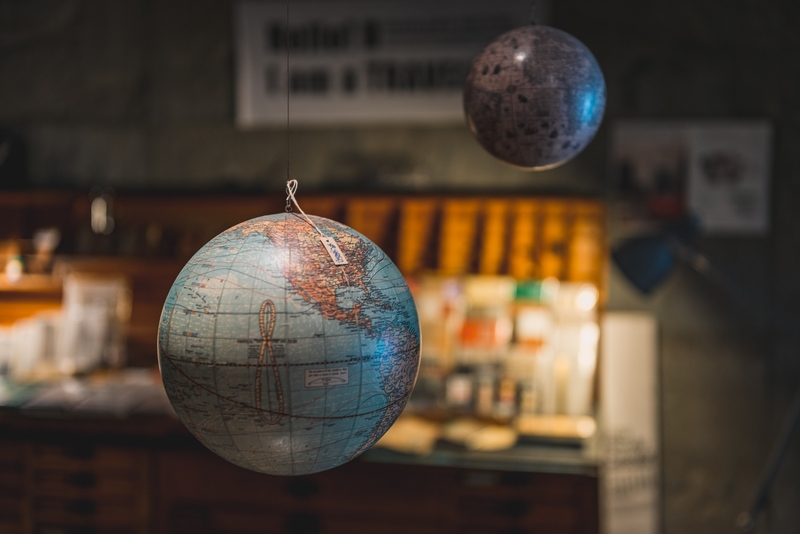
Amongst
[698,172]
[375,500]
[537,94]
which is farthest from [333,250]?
[698,172]

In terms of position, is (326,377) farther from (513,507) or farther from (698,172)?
(698,172)

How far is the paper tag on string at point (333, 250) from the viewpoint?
3.72ft

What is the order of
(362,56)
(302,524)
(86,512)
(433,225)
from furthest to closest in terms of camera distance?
(362,56), (433,225), (86,512), (302,524)

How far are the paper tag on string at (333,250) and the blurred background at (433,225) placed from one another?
2.39 m

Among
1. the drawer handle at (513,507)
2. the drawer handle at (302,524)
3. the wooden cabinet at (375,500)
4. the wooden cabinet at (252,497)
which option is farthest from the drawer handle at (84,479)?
the drawer handle at (513,507)

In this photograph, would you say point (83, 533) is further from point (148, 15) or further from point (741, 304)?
point (741, 304)

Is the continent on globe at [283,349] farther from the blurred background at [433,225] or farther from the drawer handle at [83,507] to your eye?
the drawer handle at [83,507]

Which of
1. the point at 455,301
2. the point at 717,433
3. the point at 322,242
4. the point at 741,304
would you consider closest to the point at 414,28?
the point at 455,301

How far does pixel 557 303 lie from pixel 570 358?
12.7 inches

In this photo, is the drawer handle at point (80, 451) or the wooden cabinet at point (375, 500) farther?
A: the drawer handle at point (80, 451)

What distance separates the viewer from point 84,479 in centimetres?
363

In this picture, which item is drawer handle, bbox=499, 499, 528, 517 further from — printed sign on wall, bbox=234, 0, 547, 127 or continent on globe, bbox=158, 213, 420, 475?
continent on globe, bbox=158, 213, 420, 475

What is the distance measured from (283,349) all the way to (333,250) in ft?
0.63

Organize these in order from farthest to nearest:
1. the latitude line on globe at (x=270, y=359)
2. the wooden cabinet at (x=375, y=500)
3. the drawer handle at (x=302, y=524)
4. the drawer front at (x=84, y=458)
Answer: the drawer front at (x=84, y=458)
the drawer handle at (x=302, y=524)
the wooden cabinet at (x=375, y=500)
the latitude line on globe at (x=270, y=359)
